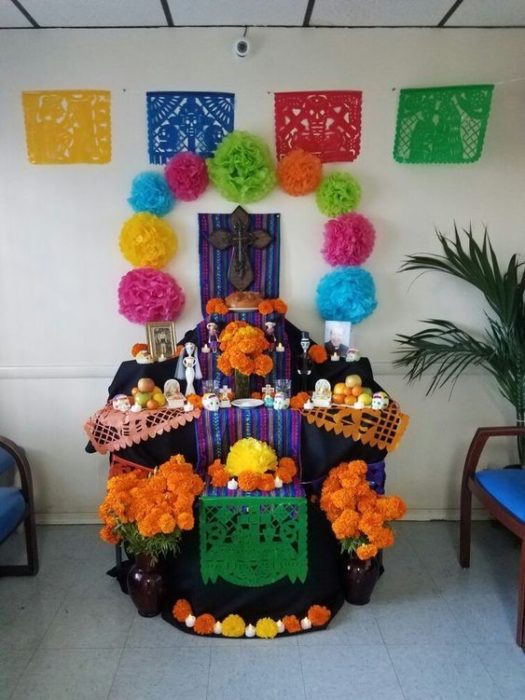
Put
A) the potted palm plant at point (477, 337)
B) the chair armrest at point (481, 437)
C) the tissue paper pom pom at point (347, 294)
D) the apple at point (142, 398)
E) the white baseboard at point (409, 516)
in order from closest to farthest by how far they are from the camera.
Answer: the apple at point (142, 398)
the chair armrest at point (481, 437)
the potted palm plant at point (477, 337)
the tissue paper pom pom at point (347, 294)
the white baseboard at point (409, 516)

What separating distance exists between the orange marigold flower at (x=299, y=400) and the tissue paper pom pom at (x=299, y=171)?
3.52 ft

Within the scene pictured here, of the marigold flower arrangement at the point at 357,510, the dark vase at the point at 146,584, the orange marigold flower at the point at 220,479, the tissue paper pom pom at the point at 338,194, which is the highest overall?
the tissue paper pom pom at the point at 338,194

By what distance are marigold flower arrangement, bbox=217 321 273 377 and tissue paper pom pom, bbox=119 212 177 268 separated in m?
0.60

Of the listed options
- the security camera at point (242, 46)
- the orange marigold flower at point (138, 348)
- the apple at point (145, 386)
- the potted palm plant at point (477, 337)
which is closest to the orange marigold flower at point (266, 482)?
the apple at point (145, 386)

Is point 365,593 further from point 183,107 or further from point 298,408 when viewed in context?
point 183,107

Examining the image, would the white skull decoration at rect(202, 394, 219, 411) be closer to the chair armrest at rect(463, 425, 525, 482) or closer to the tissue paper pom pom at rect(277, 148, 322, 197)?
the tissue paper pom pom at rect(277, 148, 322, 197)

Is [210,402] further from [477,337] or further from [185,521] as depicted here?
[477,337]

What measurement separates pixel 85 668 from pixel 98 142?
242 cm

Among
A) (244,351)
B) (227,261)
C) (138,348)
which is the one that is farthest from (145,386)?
(227,261)

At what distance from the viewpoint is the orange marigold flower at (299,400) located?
2236 millimetres

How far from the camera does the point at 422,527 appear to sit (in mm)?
2793

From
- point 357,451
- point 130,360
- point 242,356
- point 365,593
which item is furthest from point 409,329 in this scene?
point 130,360

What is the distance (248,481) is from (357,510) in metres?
0.49

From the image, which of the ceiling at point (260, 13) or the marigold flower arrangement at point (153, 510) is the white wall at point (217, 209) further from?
the marigold flower arrangement at point (153, 510)
